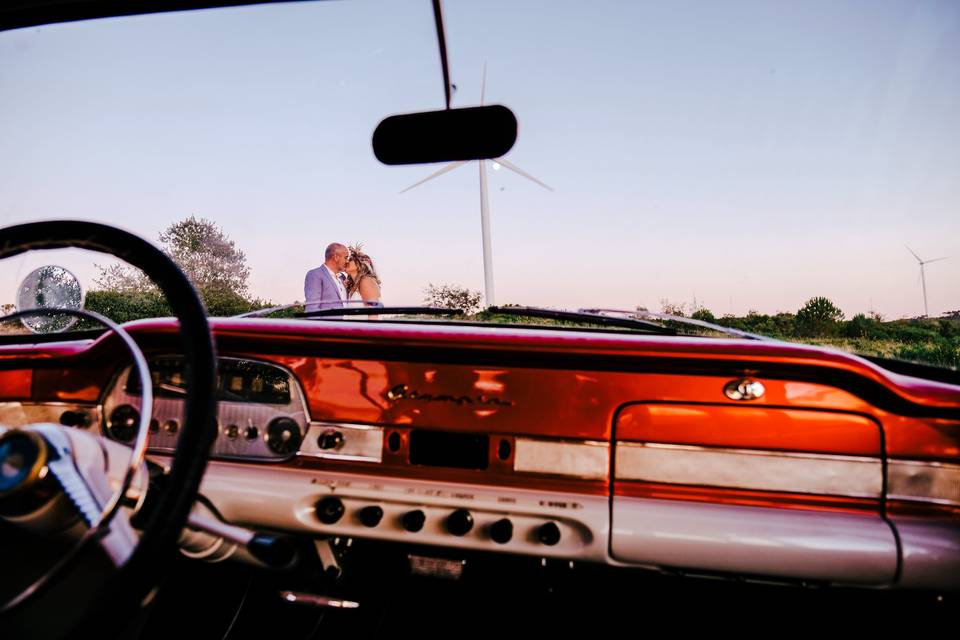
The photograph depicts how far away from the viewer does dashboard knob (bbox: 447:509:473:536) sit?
6.31 feet

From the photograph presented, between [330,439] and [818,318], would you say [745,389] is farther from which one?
[330,439]

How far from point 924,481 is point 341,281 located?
4.08 meters

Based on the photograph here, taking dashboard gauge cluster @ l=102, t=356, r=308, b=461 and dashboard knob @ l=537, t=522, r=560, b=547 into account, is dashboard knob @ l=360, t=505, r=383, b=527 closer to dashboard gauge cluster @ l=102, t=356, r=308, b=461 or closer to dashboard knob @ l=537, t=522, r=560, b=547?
dashboard gauge cluster @ l=102, t=356, r=308, b=461

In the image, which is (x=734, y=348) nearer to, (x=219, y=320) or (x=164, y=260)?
(x=164, y=260)

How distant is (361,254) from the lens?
11.9ft

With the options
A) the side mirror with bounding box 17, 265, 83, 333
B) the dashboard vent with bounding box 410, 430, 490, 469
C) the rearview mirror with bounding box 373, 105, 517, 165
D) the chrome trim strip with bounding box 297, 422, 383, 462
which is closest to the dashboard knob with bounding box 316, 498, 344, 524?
the chrome trim strip with bounding box 297, 422, 383, 462

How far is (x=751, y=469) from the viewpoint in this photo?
1857mm

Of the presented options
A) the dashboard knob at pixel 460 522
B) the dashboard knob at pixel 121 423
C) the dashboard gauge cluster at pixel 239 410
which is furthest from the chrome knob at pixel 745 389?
the dashboard knob at pixel 121 423

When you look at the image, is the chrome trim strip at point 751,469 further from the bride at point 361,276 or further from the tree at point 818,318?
the bride at point 361,276

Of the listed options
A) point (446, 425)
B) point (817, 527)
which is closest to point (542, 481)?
point (446, 425)

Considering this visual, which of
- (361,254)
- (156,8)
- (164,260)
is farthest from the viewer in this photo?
(361,254)

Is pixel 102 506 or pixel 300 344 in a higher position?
pixel 300 344

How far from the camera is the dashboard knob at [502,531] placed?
1905 mm

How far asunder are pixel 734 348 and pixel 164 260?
1.61 meters
